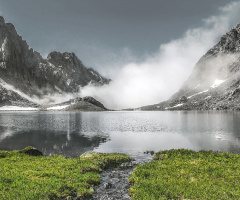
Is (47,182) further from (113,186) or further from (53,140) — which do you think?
(53,140)

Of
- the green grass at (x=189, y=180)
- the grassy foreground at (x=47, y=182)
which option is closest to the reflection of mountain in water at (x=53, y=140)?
the grassy foreground at (x=47, y=182)

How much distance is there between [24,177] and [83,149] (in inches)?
1166

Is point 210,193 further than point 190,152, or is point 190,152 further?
point 190,152

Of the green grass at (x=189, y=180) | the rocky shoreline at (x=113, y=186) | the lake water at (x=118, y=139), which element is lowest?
the lake water at (x=118, y=139)

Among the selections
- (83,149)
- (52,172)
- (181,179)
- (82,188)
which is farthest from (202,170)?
(83,149)

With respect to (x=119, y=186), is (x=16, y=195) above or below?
above

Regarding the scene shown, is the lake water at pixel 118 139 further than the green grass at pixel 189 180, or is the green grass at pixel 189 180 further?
the lake water at pixel 118 139

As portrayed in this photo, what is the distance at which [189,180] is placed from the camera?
57.2 ft

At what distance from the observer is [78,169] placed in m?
21.2

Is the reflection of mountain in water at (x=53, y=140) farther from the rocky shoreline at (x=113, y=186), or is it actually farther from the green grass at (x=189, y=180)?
the green grass at (x=189, y=180)

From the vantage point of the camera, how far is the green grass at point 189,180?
14547 millimetres

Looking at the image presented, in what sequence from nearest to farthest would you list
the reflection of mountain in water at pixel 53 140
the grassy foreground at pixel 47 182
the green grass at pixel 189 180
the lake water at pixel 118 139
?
the grassy foreground at pixel 47 182 → the green grass at pixel 189 180 → the reflection of mountain in water at pixel 53 140 → the lake water at pixel 118 139

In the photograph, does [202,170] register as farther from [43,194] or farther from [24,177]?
[24,177]

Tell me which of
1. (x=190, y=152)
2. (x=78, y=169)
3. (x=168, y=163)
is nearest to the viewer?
(x=78, y=169)
